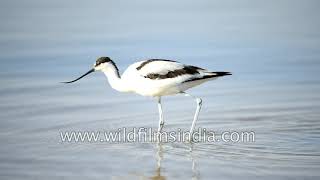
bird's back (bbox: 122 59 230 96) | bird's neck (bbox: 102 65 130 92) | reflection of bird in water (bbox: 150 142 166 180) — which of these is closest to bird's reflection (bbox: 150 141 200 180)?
reflection of bird in water (bbox: 150 142 166 180)

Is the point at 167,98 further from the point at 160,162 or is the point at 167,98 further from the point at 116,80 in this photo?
the point at 160,162

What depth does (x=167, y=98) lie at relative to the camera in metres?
12.6

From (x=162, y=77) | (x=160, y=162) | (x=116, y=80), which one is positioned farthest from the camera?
(x=116, y=80)

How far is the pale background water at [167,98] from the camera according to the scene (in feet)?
28.7

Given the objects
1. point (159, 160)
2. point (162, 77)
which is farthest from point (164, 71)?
point (159, 160)

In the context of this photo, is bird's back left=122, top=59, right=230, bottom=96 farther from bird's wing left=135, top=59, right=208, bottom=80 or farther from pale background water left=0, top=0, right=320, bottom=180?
pale background water left=0, top=0, right=320, bottom=180

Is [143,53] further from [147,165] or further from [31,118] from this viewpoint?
[147,165]

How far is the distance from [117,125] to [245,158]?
2464mm

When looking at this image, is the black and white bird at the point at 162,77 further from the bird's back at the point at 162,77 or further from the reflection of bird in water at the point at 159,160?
the reflection of bird in water at the point at 159,160

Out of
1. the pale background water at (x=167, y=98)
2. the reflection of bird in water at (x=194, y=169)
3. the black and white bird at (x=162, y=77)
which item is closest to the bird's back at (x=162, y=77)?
the black and white bird at (x=162, y=77)

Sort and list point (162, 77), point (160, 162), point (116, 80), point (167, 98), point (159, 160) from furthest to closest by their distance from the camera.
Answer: point (167, 98)
point (116, 80)
point (162, 77)
point (159, 160)
point (160, 162)

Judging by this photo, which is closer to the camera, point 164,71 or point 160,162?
point 160,162

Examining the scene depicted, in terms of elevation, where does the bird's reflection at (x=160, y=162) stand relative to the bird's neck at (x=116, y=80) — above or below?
below

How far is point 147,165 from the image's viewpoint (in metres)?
8.76
